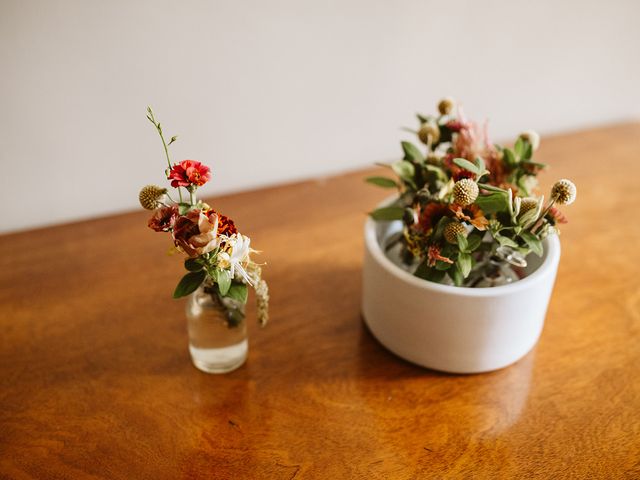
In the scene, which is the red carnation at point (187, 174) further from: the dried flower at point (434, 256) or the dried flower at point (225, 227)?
the dried flower at point (434, 256)

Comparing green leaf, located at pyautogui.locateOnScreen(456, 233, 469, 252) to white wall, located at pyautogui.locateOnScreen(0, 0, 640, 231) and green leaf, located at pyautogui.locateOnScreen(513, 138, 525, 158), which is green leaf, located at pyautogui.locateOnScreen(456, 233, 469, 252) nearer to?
green leaf, located at pyautogui.locateOnScreen(513, 138, 525, 158)

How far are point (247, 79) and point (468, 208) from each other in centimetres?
52

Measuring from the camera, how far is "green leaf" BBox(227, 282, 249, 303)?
66 cm

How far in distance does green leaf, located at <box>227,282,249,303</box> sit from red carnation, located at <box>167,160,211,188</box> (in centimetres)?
13

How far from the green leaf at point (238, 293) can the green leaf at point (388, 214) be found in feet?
0.72

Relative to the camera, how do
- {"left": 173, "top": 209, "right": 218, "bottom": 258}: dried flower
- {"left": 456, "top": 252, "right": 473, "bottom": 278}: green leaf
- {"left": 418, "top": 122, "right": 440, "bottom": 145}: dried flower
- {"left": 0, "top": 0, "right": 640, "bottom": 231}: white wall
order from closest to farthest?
{"left": 173, "top": 209, "right": 218, "bottom": 258}: dried flower < {"left": 456, "top": 252, "right": 473, "bottom": 278}: green leaf < {"left": 418, "top": 122, "right": 440, "bottom": 145}: dried flower < {"left": 0, "top": 0, "right": 640, "bottom": 231}: white wall

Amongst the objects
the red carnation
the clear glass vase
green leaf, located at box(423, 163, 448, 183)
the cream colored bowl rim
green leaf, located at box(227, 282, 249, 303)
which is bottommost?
the clear glass vase

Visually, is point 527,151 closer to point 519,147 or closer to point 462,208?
point 519,147

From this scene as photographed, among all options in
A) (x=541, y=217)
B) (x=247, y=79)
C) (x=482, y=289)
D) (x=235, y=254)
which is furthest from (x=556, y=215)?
(x=247, y=79)

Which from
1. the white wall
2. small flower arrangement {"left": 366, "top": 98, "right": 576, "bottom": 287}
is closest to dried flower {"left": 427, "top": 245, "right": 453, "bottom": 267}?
small flower arrangement {"left": 366, "top": 98, "right": 576, "bottom": 287}

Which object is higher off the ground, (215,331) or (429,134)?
(429,134)

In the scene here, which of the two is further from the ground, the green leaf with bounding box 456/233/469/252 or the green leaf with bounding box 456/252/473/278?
the green leaf with bounding box 456/233/469/252

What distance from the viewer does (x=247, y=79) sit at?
1.05m

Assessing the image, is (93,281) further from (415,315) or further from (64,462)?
(415,315)
